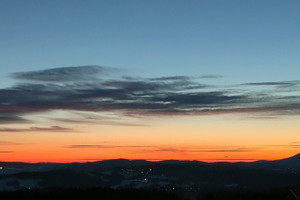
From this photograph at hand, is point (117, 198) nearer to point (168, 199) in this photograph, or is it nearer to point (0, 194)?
point (168, 199)

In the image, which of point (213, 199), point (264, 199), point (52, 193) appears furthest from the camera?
point (52, 193)

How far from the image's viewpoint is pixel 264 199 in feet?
528

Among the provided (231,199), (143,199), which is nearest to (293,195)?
(231,199)

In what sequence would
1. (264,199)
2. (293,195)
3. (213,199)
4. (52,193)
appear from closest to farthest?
(293,195)
(264,199)
(213,199)
(52,193)

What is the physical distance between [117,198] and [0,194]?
44104mm

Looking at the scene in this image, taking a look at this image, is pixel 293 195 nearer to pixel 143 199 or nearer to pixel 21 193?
pixel 143 199

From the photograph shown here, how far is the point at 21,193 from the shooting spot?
611ft

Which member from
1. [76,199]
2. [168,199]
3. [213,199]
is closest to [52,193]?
[76,199]

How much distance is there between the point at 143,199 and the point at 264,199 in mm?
54909

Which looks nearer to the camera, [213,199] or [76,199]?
[213,199]

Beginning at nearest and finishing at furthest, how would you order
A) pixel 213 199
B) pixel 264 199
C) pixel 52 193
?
1. pixel 264 199
2. pixel 213 199
3. pixel 52 193

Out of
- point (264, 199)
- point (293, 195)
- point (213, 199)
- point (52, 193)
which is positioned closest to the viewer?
point (293, 195)

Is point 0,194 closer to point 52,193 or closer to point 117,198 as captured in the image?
point 52,193

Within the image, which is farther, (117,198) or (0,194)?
(117,198)
